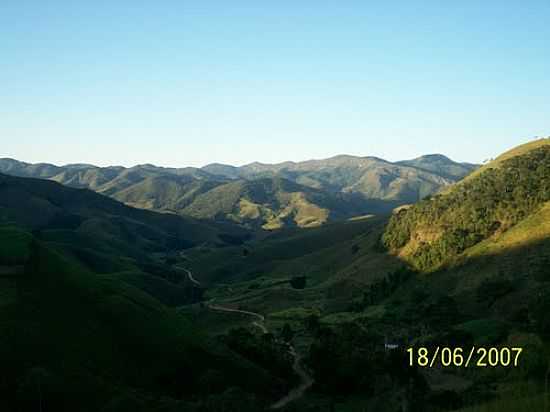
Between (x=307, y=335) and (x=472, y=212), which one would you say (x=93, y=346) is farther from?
(x=472, y=212)

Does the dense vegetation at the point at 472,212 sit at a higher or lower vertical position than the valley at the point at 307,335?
higher

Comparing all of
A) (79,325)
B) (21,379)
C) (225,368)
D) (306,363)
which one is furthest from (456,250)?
(21,379)

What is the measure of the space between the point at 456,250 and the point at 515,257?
24.9 m

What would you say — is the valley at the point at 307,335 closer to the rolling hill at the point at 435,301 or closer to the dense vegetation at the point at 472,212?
the rolling hill at the point at 435,301

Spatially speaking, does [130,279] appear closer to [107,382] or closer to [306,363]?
[306,363]

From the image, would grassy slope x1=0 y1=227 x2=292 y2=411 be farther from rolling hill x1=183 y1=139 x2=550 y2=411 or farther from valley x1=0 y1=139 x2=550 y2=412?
rolling hill x1=183 y1=139 x2=550 y2=411

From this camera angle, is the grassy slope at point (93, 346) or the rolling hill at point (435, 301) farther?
the grassy slope at point (93, 346)

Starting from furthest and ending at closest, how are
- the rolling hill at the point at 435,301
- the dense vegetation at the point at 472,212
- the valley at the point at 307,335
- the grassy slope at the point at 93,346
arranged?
the dense vegetation at the point at 472,212 → the grassy slope at the point at 93,346 → the rolling hill at the point at 435,301 → the valley at the point at 307,335

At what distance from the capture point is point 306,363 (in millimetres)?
85375

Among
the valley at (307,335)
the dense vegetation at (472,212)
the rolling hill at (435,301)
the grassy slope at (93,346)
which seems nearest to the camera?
the valley at (307,335)

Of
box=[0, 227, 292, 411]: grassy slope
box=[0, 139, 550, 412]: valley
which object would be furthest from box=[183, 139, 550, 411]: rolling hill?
box=[0, 227, 292, 411]: grassy slope

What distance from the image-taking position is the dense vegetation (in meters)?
139

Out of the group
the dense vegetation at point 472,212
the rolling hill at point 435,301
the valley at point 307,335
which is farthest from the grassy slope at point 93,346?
the dense vegetation at point 472,212

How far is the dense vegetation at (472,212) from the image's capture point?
13912 cm
